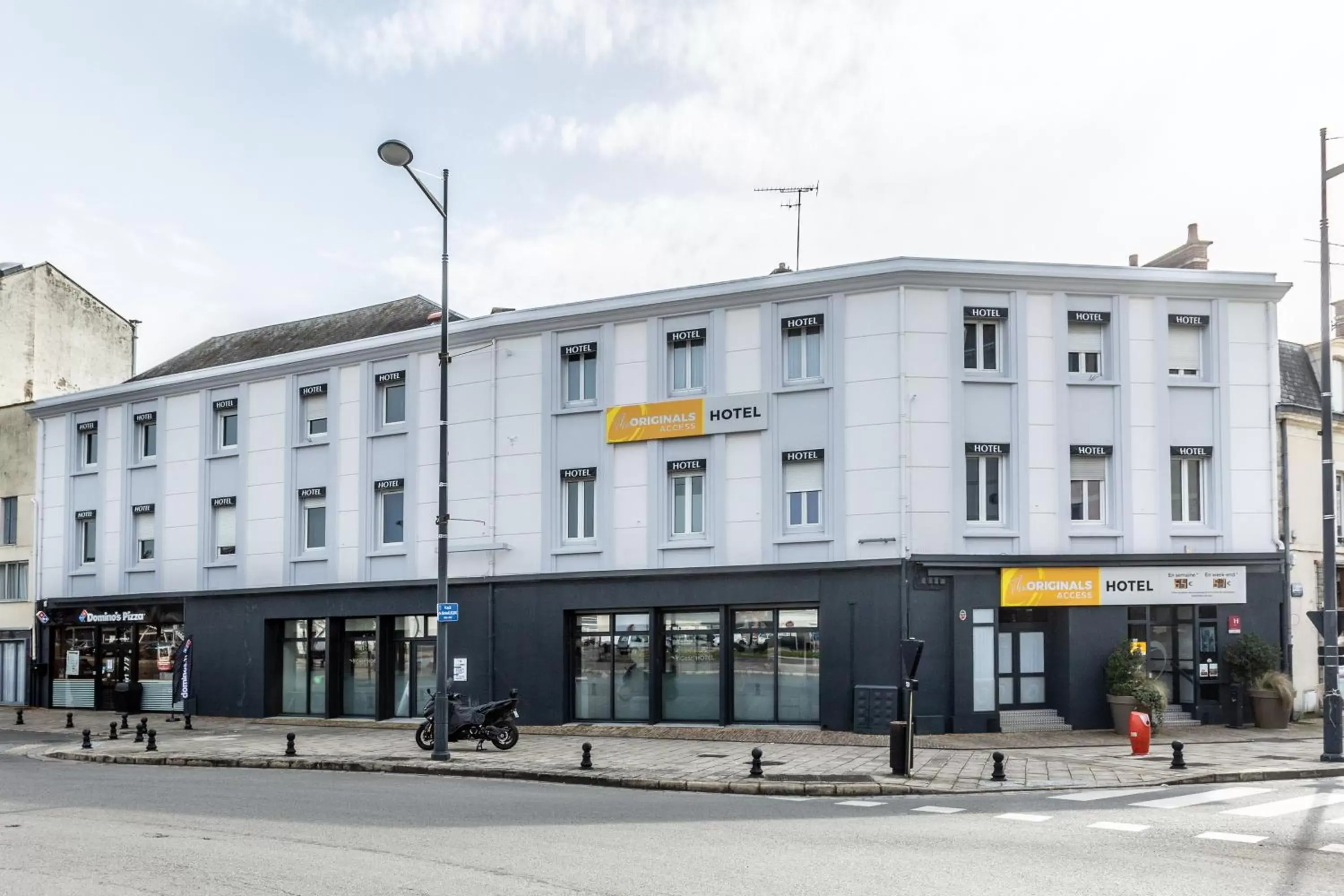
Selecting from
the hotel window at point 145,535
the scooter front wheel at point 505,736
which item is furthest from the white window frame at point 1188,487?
the hotel window at point 145,535

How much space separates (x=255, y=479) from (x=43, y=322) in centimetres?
1410

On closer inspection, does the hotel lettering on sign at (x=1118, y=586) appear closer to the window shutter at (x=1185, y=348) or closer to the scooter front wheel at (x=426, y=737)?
the window shutter at (x=1185, y=348)

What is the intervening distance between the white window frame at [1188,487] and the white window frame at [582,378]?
11.5 meters

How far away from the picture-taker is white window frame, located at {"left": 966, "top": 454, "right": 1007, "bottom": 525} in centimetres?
2391

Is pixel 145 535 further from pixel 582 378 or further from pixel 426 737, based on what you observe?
pixel 426 737

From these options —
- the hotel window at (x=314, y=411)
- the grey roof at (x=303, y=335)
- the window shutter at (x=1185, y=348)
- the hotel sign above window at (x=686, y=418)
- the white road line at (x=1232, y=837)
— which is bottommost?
the white road line at (x=1232, y=837)

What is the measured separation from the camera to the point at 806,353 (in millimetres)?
24922

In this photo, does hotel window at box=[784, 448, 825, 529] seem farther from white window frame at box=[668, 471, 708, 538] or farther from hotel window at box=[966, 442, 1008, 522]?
hotel window at box=[966, 442, 1008, 522]

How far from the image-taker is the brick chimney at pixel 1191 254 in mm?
27531

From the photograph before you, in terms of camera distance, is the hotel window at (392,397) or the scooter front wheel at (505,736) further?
the hotel window at (392,397)

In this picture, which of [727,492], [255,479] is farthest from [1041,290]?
[255,479]

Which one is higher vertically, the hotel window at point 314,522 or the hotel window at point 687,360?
the hotel window at point 687,360

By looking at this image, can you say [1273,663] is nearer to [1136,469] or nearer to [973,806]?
[1136,469]

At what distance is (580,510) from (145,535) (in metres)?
13.6
